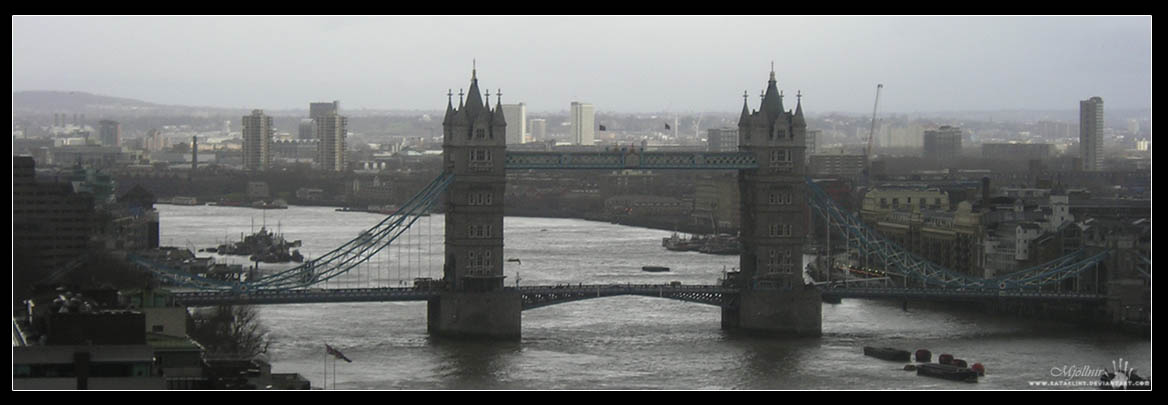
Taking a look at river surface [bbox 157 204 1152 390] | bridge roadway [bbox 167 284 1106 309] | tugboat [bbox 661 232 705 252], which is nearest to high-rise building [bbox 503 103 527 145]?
tugboat [bbox 661 232 705 252]

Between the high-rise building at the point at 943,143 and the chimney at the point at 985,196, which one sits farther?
the high-rise building at the point at 943,143

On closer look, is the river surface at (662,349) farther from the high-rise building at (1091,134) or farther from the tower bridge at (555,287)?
the high-rise building at (1091,134)

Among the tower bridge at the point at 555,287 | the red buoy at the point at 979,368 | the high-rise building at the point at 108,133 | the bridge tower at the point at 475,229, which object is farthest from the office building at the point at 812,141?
the red buoy at the point at 979,368

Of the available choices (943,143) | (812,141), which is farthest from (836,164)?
(943,143)

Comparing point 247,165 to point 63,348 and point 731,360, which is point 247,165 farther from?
point 63,348

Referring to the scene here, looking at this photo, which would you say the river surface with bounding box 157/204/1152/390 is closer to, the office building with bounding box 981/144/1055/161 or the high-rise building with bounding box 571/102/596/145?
the office building with bounding box 981/144/1055/161
